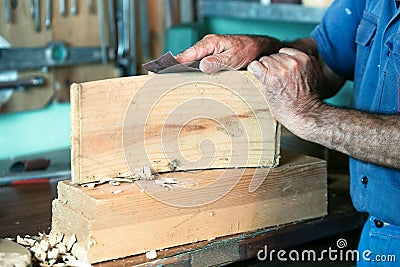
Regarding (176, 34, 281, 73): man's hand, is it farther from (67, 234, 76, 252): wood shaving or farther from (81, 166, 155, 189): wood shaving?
(67, 234, 76, 252): wood shaving

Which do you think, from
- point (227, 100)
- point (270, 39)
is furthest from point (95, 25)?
point (227, 100)

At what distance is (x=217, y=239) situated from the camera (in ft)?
4.52

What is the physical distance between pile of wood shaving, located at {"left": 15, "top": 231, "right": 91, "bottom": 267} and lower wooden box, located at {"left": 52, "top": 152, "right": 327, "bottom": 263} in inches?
0.5

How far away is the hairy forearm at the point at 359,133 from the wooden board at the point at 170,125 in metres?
0.10

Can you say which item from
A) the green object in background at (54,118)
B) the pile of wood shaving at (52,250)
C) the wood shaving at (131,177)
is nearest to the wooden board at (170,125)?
the wood shaving at (131,177)

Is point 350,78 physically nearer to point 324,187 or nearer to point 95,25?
point 324,187

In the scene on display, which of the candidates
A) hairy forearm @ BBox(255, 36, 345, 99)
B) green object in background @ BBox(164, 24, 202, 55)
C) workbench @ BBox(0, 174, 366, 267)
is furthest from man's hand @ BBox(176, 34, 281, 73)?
green object in background @ BBox(164, 24, 202, 55)

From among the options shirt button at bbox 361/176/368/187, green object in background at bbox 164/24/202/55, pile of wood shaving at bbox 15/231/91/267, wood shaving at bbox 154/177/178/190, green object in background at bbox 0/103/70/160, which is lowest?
green object in background at bbox 0/103/70/160

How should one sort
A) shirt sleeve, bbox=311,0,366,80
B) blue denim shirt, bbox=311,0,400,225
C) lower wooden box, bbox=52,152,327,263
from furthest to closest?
shirt sleeve, bbox=311,0,366,80, blue denim shirt, bbox=311,0,400,225, lower wooden box, bbox=52,152,327,263

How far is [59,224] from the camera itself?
4.35ft

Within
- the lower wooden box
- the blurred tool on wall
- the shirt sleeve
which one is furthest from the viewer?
the blurred tool on wall

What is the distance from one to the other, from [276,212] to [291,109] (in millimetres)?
229

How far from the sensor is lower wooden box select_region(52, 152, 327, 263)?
4.05 feet

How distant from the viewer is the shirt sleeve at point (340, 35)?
1712 mm
